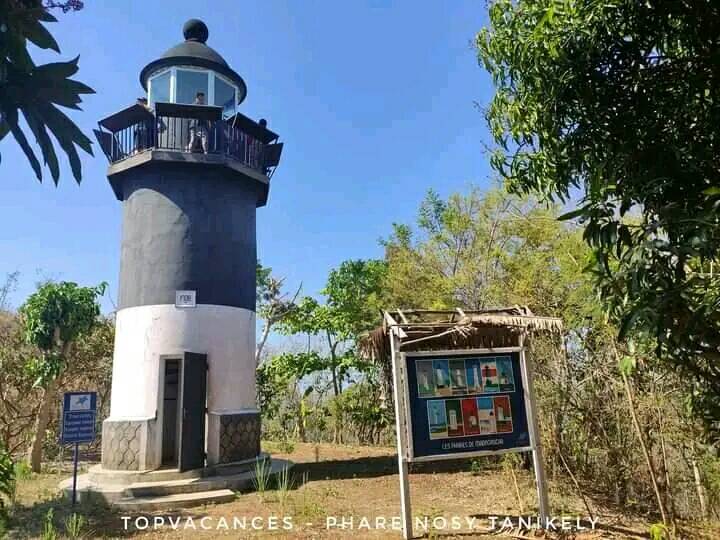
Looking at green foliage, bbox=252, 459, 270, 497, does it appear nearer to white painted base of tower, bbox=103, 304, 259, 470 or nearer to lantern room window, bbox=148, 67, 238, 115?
white painted base of tower, bbox=103, 304, 259, 470

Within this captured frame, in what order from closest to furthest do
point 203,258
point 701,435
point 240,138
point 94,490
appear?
point 701,435 < point 94,490 < point 203,258 < point 240,138

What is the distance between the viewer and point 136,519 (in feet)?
21.0

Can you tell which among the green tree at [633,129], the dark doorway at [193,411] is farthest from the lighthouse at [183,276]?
the green tree at [633,129]

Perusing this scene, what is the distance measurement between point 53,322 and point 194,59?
218 inches

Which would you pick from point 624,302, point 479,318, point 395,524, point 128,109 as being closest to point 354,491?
point 395,524

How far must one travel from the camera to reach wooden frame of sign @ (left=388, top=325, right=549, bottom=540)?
5.33 metres

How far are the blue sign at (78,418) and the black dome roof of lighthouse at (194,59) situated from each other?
6107 mm

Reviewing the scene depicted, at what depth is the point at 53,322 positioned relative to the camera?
975 centimetres

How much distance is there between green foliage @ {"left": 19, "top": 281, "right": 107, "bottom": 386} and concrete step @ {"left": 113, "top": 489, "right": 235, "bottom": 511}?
3.89 meters

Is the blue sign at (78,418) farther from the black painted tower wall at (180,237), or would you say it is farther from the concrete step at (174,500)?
the black painted tower wall at (180,237)

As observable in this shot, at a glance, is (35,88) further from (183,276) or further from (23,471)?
(23,471)

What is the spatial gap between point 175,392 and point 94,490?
2.09 metres

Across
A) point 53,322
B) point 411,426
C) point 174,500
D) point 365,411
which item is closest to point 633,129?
point 411,426

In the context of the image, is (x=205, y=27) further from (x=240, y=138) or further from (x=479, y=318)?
(x=479, y=318)
